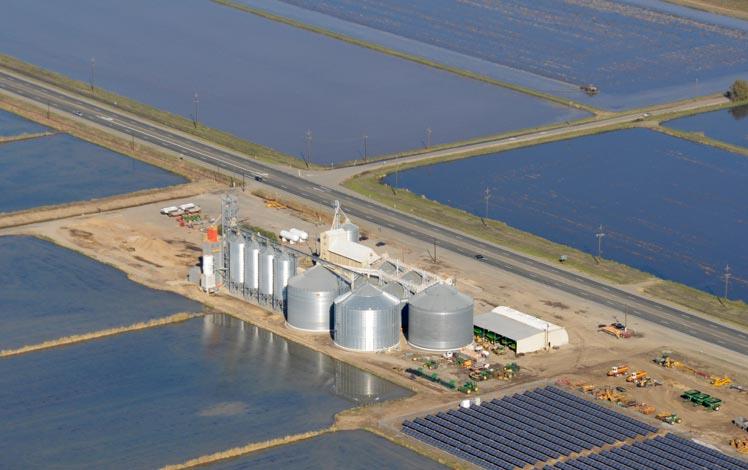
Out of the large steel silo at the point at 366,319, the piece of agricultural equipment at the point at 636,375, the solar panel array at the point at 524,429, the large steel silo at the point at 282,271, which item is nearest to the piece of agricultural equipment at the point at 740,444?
Answer: the solar panel array at the point at 524,429

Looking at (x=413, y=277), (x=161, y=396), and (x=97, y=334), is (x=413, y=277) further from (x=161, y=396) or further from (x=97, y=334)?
(x=97, y=334)

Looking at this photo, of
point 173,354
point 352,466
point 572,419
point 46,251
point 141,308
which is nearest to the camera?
point 352,466

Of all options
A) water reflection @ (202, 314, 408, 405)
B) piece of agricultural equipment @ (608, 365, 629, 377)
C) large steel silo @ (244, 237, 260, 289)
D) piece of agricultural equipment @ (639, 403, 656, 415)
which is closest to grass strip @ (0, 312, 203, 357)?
water reflection @ (202, 314, 408, 405)

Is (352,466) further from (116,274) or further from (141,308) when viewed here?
(116,274)

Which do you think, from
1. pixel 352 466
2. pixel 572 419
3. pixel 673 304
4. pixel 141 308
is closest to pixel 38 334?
pixel 141 308

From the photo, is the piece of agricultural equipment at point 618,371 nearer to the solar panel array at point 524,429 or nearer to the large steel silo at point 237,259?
the solar panel array at point 524,429

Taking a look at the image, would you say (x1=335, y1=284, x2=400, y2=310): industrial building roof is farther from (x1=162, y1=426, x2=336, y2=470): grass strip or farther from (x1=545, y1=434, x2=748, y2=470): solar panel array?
(x1=545, y1=434, x2=748, y2=470): solar panel array
